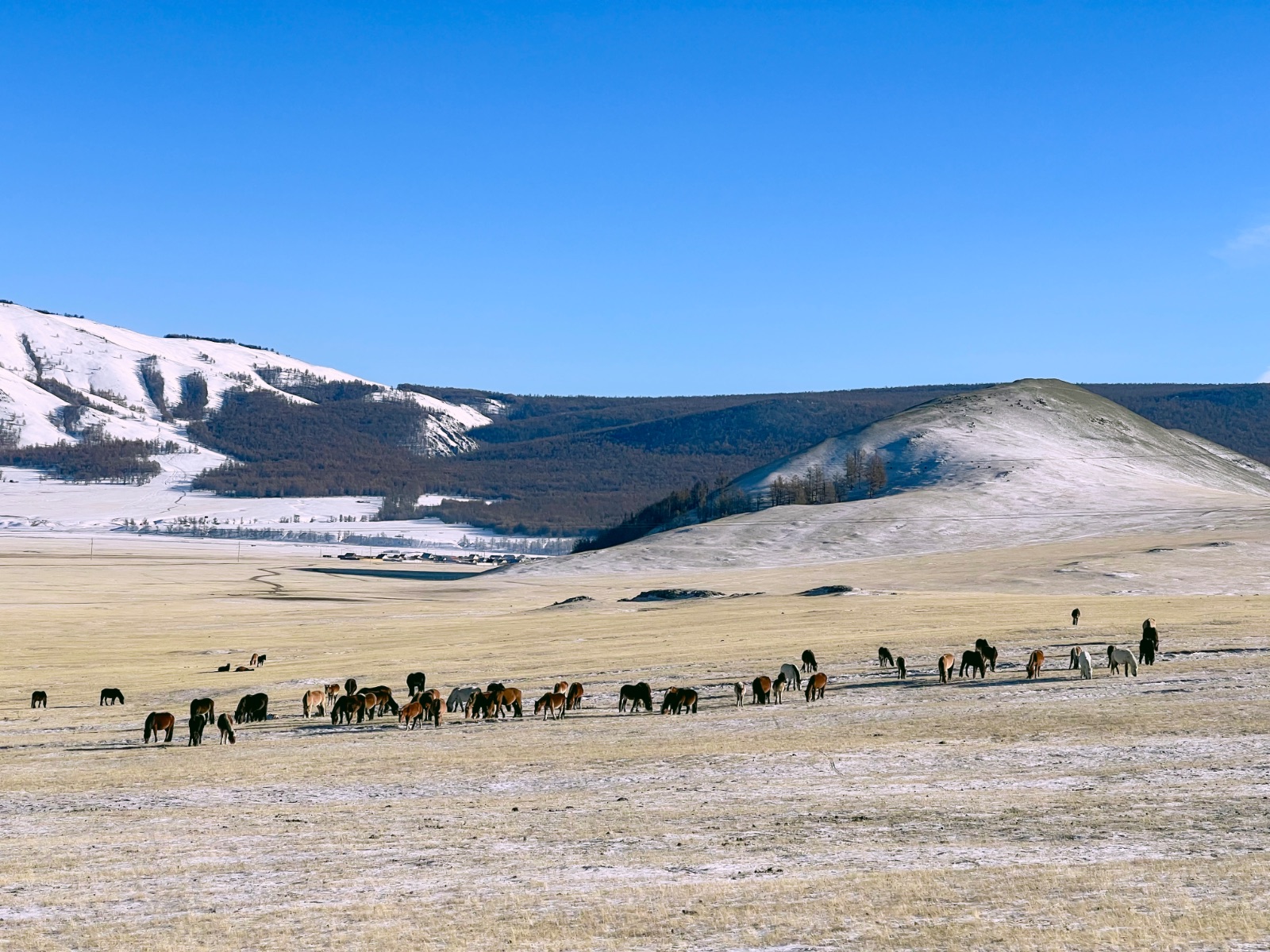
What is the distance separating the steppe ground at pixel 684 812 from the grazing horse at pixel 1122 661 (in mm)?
1222

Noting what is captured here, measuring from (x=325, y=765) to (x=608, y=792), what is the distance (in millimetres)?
7508

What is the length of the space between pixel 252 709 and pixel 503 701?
7.26m

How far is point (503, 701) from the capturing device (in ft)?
114

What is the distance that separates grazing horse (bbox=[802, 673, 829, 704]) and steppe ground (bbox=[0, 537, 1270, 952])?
32.4 inches

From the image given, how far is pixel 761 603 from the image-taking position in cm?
8062

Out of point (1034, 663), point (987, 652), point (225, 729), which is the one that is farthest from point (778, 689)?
point (225, 729)

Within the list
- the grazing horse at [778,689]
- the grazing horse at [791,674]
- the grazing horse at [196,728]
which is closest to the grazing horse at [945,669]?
the grazing horse at [791,674]

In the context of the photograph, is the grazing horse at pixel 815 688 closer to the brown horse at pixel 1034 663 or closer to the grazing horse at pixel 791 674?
the grazing horse at pixel 791 674

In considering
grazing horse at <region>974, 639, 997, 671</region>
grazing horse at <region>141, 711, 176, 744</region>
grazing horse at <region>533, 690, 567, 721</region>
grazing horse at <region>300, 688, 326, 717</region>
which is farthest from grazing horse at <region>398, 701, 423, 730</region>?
grazing horse at <region>974, 639, 997, 671</region>

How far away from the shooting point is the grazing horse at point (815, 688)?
115 feet

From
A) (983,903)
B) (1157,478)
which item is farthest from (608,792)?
(1157,478)

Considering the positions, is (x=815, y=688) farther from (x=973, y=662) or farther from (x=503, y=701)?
(x=503, y=701)

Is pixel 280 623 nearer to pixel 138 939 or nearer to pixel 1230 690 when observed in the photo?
pixel 1230 690

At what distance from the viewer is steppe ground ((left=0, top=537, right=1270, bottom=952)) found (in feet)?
47.1
